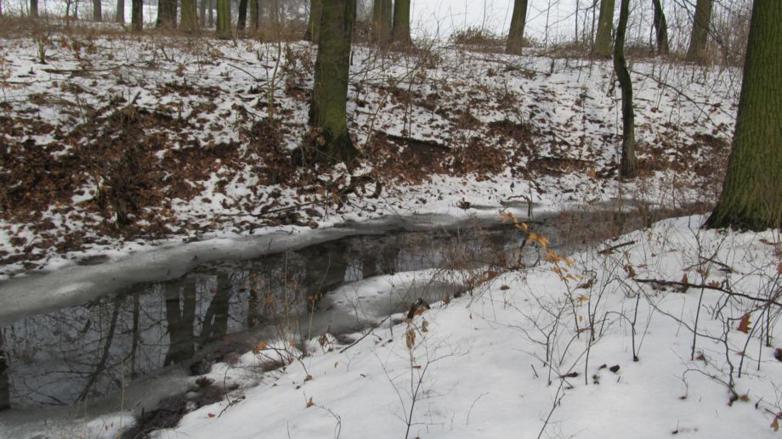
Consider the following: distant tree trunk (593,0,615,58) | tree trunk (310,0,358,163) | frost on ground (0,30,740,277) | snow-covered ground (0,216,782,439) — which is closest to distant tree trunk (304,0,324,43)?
frost on ground (0,30,740,277)

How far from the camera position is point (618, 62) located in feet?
33.5

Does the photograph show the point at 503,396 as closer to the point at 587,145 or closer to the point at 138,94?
the point at 138,94

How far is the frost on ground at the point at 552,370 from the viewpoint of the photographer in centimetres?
275

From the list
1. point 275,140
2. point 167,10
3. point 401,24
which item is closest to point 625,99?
point 401,24

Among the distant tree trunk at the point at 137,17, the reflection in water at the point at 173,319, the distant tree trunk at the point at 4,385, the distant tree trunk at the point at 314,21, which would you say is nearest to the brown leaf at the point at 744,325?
the reflection in water at the point at 173,319

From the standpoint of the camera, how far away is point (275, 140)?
31.8ft

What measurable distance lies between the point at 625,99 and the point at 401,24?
6827 mm

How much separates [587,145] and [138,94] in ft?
32.4

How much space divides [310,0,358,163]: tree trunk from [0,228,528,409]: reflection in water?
110 inches

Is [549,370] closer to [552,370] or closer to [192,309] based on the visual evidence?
[552,370]

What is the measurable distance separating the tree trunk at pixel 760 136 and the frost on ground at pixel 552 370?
364 millimetres

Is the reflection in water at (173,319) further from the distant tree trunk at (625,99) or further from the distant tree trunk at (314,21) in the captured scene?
the distant tree trunk at (314,21)

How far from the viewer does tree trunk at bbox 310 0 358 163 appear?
9.36 meters

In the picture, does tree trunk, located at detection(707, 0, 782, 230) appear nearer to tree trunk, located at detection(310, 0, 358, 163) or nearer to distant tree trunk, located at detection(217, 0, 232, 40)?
tree trunk, located at detection(310, 0, 358, 163)
